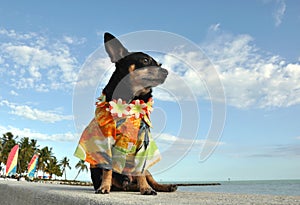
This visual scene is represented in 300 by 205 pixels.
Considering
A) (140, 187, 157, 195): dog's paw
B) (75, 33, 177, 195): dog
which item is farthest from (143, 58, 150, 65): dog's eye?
(140, 187, 157, 195): dog's paw

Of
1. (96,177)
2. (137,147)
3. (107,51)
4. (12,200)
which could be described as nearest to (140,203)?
(137,147)

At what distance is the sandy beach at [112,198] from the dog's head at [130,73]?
34.1 inches

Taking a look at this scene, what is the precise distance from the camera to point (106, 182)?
9.73 feet

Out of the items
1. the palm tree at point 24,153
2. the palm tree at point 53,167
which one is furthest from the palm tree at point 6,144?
the palm tree at point 53,167

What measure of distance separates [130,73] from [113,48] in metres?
0.29

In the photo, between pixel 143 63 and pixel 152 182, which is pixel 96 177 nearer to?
pixel 152 182

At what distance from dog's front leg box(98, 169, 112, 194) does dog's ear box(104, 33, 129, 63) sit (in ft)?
3.21

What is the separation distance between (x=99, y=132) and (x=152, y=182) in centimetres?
73

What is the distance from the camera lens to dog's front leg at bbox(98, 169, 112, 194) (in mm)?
2869

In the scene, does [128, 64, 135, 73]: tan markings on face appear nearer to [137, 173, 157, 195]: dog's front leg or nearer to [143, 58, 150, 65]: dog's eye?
[143, 58, 150, 65]: dog's eye

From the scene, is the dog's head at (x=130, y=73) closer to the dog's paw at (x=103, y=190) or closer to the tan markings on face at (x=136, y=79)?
the tan markings on face at (x=136, y=79)

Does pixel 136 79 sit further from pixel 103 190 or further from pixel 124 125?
pixel 103 190

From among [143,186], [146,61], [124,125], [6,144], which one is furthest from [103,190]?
[6,144]

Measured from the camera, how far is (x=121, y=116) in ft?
9.91
